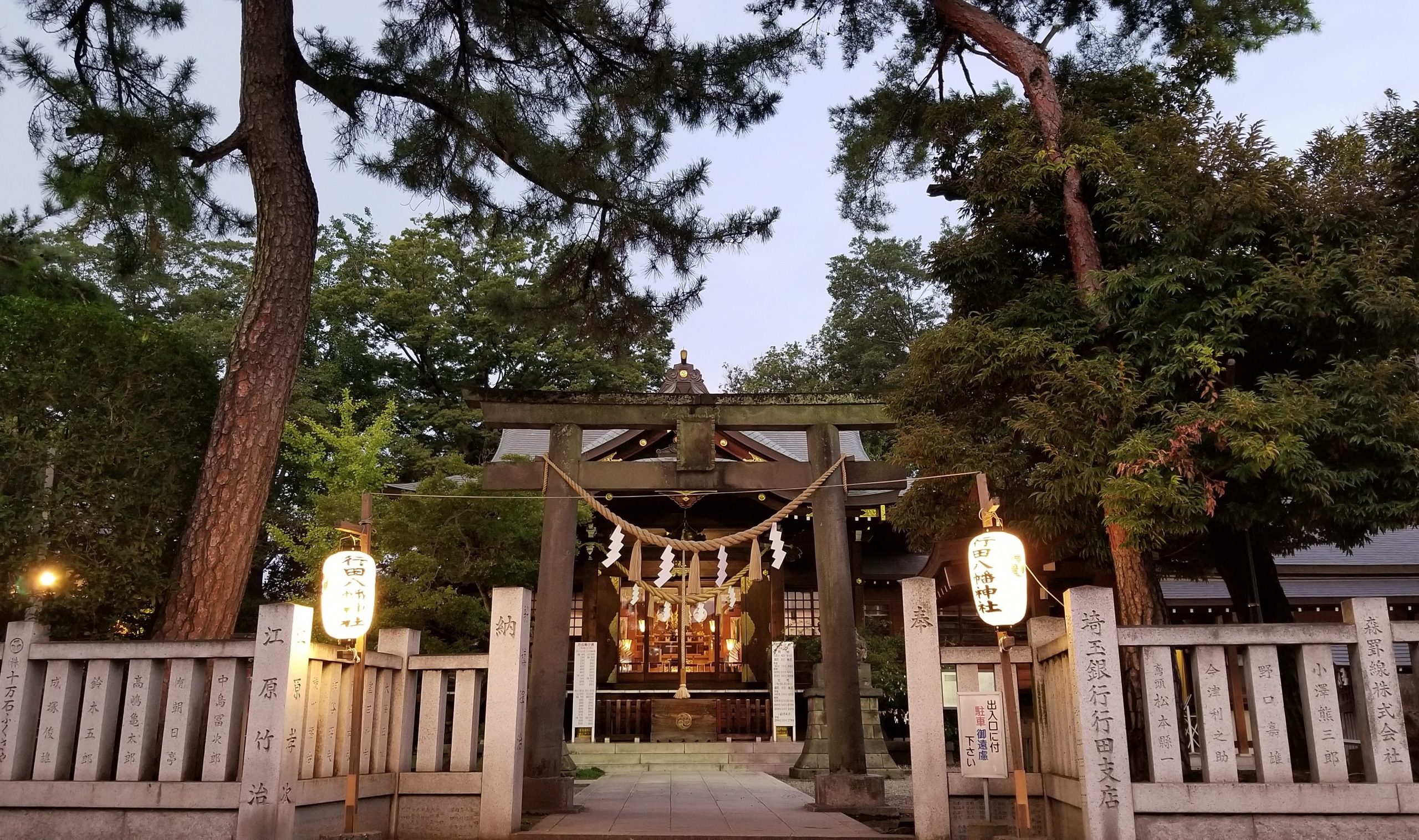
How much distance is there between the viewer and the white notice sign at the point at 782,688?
17.0 meters

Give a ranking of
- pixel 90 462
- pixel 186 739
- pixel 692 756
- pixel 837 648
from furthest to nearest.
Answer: pixel 692 756 → pixel 837 648 → pixel 90 462 → pixel 186 739

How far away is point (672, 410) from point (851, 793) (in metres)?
4.57

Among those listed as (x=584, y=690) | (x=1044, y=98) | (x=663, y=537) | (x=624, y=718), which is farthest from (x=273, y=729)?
(x=624, y=718)

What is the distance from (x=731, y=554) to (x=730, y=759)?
15.0 feet

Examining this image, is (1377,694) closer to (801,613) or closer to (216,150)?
(216,150)

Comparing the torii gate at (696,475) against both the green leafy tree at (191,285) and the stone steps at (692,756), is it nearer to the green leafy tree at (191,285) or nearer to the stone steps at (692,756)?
the stone steps at (692,756)

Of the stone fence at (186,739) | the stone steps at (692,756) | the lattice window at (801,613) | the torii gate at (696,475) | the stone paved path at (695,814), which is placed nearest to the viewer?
the stone fence at (186,739)

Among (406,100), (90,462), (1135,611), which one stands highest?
(406,100)

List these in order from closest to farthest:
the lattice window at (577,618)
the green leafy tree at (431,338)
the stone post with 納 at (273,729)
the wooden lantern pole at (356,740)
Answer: the stone post with 納 at (273,729)
the wooden lantern pole at (356,740)
the lattice window at (577,618)
the green leafy tree at (431,338)

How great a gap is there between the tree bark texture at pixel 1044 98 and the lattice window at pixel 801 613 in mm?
11827

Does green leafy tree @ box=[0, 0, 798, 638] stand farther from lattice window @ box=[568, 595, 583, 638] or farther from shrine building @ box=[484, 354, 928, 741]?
lattice window @ box=[568, 595, 583, 638]

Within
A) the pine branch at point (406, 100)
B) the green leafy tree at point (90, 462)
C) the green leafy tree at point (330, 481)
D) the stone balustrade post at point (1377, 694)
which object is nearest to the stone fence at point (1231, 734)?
the stone balustrade post at point (1377, 694)

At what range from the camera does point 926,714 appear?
732 centimetres

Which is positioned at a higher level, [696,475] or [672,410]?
[672,410]
